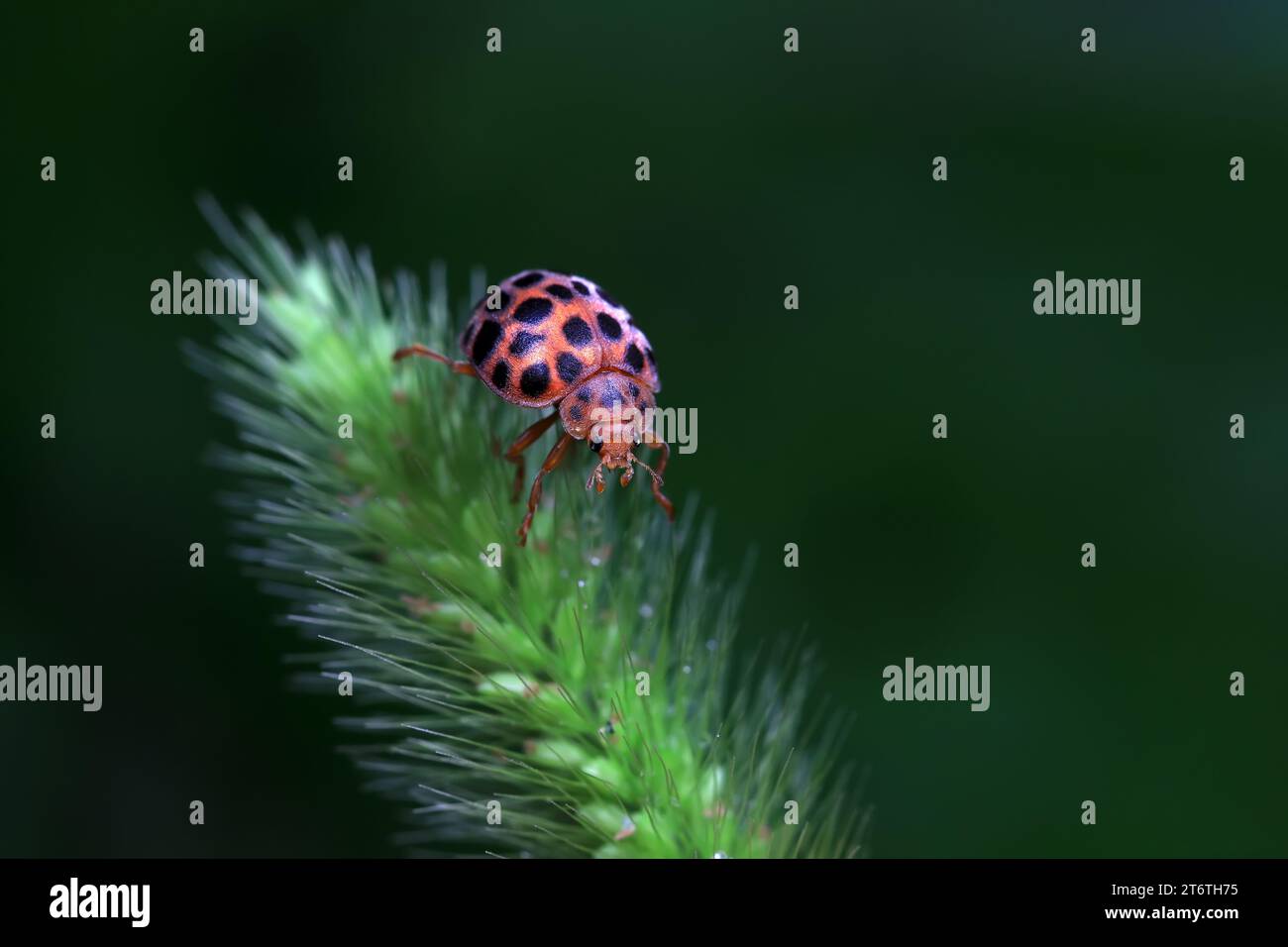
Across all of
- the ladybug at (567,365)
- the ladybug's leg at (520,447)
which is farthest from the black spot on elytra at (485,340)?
the ladybug's leg at (520,447)

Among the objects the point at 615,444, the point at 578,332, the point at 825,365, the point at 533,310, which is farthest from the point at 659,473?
the point at 825,365

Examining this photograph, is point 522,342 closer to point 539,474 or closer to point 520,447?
point 520,447

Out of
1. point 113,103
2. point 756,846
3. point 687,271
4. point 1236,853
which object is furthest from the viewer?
point 687,271

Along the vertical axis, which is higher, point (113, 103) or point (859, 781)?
point (113, 103)

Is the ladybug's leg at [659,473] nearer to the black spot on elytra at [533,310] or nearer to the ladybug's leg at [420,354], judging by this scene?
the black spot on elytra at [533,310]

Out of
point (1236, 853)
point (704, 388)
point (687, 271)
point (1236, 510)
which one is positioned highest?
point (687, 271)

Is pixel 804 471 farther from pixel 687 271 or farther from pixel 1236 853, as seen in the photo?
pixel 1236 853

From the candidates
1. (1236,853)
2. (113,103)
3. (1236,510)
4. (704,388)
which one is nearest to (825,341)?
(704,388)
